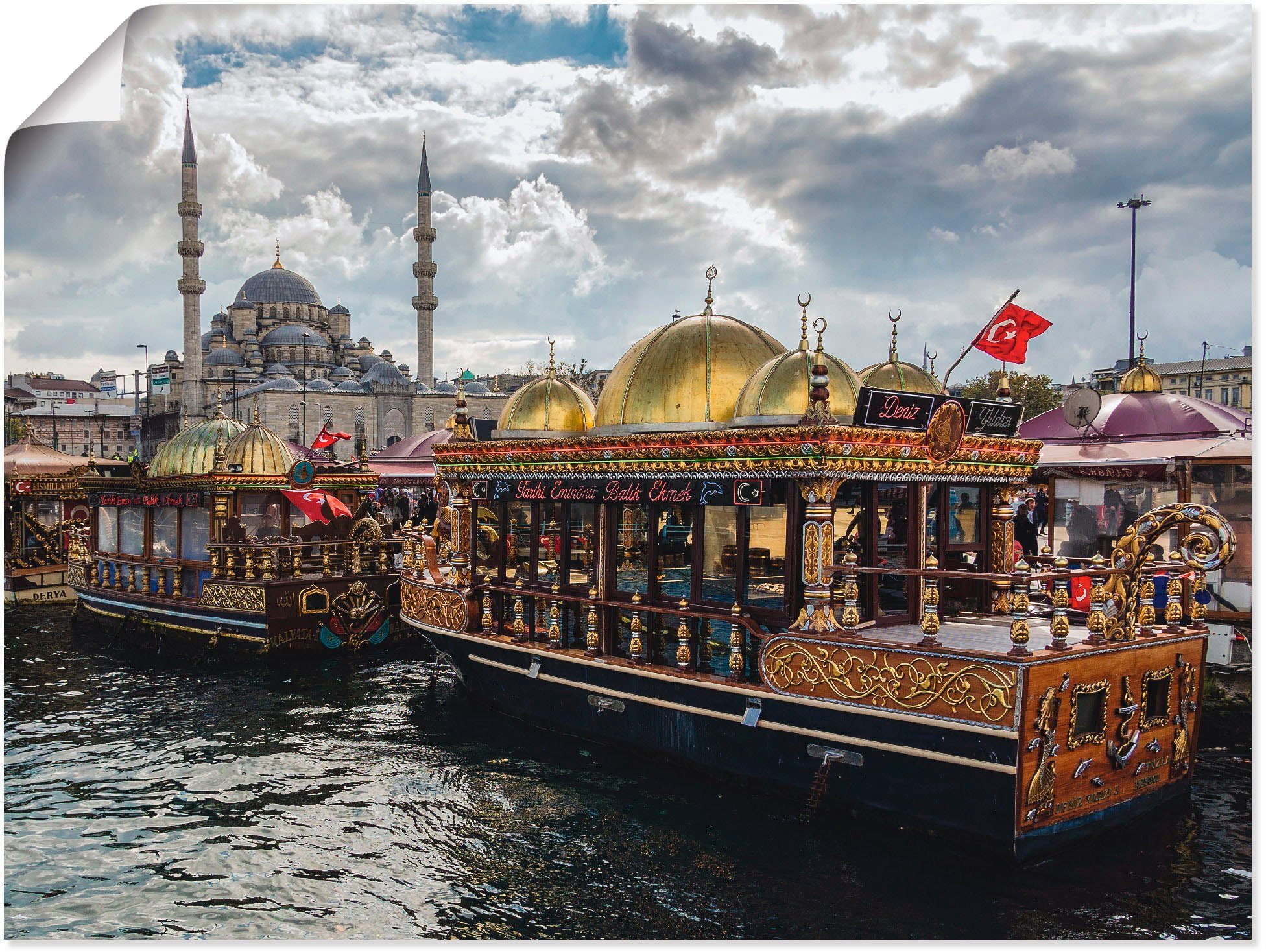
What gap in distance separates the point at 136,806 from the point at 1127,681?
8.09 meters

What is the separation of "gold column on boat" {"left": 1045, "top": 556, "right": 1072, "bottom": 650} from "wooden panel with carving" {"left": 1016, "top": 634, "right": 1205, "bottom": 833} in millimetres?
121

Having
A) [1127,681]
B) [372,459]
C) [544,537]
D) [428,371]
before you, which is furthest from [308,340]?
[1127,681]

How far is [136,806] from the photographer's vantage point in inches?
313

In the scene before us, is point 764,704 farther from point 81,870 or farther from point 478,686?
point 81,870

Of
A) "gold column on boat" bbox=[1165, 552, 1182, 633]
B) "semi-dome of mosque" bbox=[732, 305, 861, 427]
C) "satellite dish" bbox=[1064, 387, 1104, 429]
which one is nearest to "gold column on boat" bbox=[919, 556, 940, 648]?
"semi-dome of mosque" bbox=[732, 305, 861, 427]

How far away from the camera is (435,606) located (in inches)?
412

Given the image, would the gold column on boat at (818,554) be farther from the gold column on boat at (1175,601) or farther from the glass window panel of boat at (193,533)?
the glass window panel of boat at (193,533)

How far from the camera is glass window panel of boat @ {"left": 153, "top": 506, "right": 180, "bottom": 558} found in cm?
1439

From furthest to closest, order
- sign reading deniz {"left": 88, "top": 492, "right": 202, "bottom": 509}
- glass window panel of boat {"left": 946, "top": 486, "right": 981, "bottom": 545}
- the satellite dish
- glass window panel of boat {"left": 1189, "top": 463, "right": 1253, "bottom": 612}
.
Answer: sign reading deniz {"left": 88, "top": 492, "right": 202, "bottom": 509}
the satellite dish
glass window panel of boat {"left": 1189, "top": 463, "right": 1253, "bottom": 612}
glass window panel of boat {"left": 946, "top": 486, "right": 981, "bottom": 545}

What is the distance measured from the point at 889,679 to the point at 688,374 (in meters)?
3.38

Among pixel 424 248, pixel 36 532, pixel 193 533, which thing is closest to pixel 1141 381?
pixel 193 533

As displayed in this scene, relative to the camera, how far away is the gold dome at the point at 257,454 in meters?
14.0

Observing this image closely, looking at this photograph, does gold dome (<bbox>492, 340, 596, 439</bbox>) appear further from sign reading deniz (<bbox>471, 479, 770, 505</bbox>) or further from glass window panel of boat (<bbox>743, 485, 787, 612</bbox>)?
glass window panel of boat (<bbox>743, 485, 787, 612</bbox>)

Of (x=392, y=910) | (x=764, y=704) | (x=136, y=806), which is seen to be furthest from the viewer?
(x=136, y=806)
